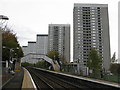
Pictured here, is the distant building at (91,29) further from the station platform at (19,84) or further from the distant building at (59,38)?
the station platform at (19,84)

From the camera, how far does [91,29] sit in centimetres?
13762

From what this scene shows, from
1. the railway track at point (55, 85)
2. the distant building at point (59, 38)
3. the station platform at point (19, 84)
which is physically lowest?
the railway track at point (55, 85)

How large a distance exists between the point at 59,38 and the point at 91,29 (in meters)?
49.6

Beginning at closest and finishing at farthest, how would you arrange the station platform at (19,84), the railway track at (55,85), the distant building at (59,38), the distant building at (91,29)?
the station platform at (19,84) < the railway track at (55,85) < the distant building at (91,29) < the distant building at (59,38)

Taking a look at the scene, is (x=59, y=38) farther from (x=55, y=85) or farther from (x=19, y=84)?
(x=19, y=84)

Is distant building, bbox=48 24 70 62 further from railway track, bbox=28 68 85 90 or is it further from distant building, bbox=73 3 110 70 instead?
railway track, bbox=28 68 85 90

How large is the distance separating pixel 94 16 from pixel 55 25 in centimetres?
5407

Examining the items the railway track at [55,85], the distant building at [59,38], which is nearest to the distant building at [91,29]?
the distant building at [59,38]

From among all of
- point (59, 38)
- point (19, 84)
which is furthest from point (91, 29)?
point (19, 84)

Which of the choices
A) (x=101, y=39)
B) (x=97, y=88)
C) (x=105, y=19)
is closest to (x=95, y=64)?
(x=97, y=88)

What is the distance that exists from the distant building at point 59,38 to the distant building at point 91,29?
4224 cm

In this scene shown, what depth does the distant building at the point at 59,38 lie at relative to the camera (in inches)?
7032

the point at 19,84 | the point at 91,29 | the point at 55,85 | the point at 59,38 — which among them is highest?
the point at 91,29

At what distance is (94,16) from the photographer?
142125 millimetres
